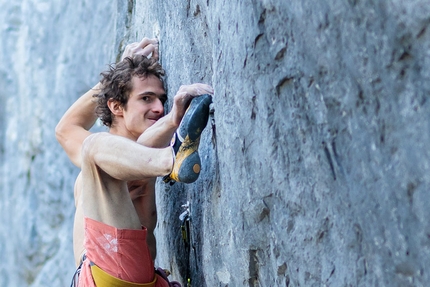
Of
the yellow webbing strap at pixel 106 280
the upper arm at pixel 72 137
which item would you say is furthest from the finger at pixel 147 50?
the yellow webbing strap at pixel 106 280

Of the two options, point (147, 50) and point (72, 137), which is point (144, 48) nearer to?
point (147, 50)

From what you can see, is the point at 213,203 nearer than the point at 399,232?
No

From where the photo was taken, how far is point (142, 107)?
3.64 metres

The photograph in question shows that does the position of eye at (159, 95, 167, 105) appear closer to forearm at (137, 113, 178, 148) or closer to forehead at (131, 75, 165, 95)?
forehead at (131, 75, 165, 95)

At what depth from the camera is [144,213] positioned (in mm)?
3730

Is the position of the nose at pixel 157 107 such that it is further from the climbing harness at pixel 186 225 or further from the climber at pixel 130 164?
the climbing harness at pixel 186 225

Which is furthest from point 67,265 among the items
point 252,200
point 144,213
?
point 252,200

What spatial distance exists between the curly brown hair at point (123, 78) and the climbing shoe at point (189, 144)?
99 centimetres

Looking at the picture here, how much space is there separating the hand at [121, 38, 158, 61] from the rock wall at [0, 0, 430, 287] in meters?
0.21

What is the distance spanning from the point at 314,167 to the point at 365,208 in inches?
10.8

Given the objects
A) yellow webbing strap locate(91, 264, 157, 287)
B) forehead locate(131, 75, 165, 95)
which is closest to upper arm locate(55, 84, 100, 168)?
forehead locate(131, 75, 165, 95)

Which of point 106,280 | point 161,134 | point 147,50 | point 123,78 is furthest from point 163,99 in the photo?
point 106,280

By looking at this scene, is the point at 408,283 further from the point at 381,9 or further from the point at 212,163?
the point at 212,163

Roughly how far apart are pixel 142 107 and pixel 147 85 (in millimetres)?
159
